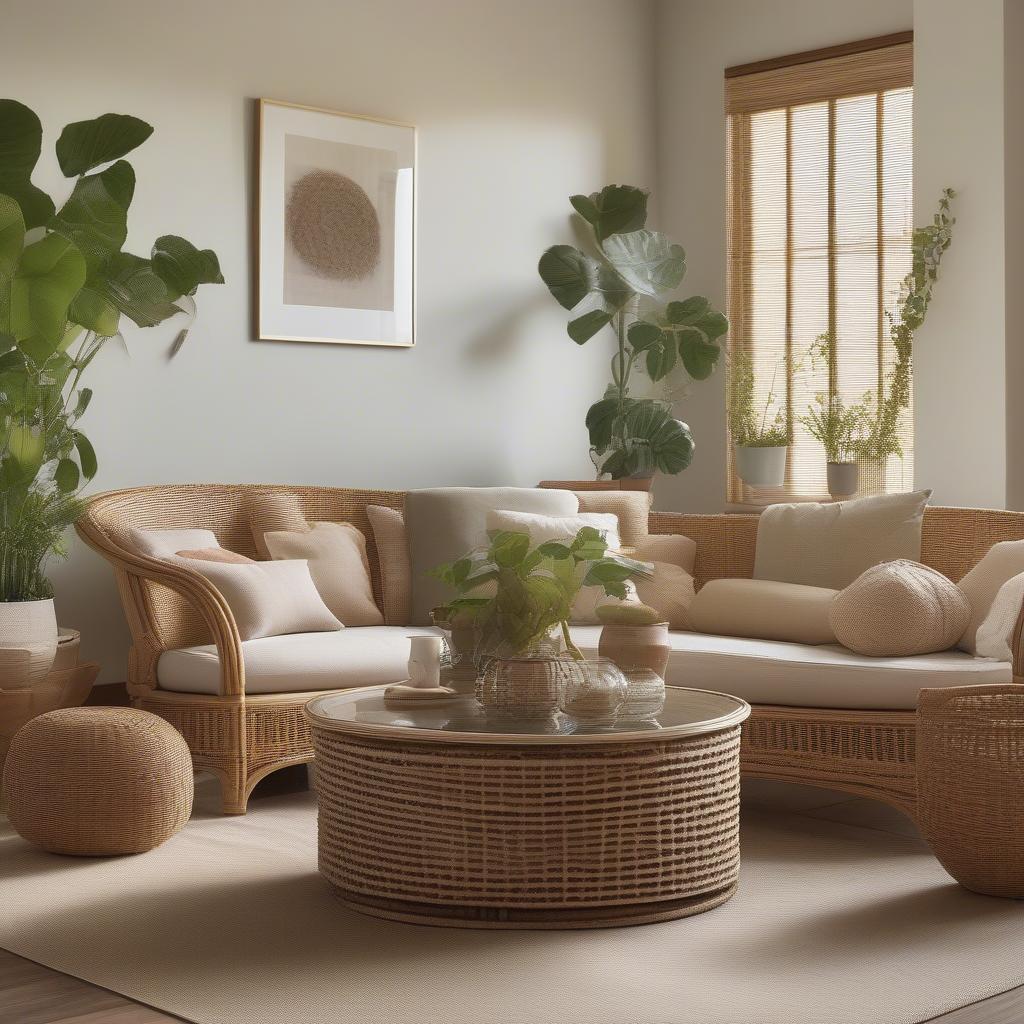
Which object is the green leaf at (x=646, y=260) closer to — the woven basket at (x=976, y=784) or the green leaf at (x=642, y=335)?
the green leaf at (x=642, y=335)

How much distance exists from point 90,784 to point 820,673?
1800mm

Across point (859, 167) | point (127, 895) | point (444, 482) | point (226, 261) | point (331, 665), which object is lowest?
point (127, 895)

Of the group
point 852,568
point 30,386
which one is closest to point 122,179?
point 30,386

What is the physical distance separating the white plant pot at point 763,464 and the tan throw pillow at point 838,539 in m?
1.42

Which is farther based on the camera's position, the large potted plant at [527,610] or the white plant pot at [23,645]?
the white plant pot at [23,645]

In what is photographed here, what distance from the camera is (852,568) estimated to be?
4.55 metres

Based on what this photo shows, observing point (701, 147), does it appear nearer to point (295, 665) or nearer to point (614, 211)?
point (614, 211)

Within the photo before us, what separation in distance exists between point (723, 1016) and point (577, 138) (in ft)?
15.2

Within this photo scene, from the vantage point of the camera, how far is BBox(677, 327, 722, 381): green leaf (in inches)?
241

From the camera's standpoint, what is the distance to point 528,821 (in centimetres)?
294

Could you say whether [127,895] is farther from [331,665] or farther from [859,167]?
[859,167]

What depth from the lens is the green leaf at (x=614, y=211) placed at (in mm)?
6242

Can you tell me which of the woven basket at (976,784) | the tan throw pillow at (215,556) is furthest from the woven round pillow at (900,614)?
the tan throw pillow at (215,556)

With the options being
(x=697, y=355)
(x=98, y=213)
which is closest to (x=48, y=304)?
(x=98, y=213)
